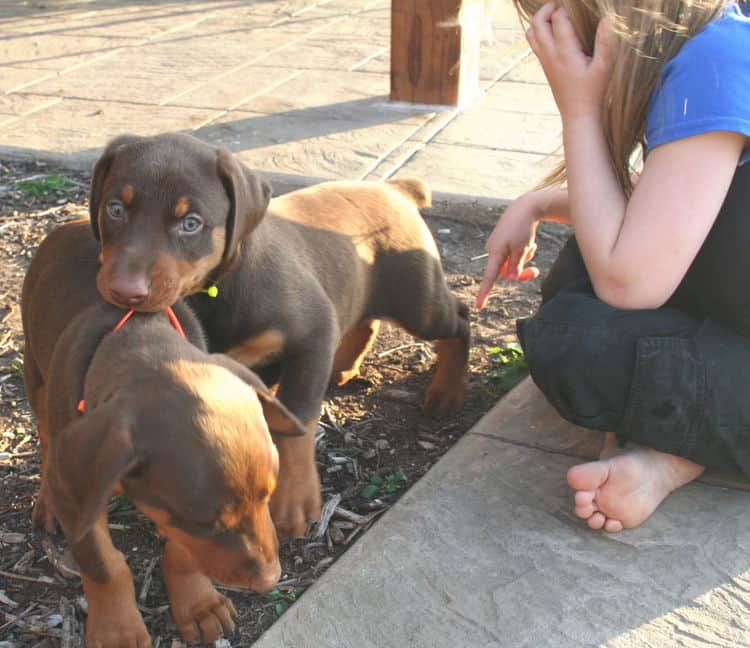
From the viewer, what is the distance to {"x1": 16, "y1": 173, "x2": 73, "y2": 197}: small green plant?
5.59m

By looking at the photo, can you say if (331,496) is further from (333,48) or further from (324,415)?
(333,48)

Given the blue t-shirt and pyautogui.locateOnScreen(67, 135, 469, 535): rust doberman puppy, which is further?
pyautogui.locateOnScreen(67, 135, 469, 535): rust doberman puppy

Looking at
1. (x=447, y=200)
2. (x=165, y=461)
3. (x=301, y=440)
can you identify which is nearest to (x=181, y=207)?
(x=301, y=440)

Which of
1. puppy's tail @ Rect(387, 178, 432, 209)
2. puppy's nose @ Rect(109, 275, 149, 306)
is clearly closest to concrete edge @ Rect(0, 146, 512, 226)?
puppy's tail @ Rect(387, 178, 432, 209)

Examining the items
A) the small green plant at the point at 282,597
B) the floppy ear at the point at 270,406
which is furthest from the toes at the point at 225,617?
the floppy ear at the point at 270,406

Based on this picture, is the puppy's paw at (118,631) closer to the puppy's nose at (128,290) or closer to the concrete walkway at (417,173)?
the concrete walkway at (417,173)

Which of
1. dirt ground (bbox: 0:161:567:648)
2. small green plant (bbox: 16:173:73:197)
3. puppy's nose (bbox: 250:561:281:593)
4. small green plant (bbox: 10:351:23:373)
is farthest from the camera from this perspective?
small green plant (bbox: 16:173:73:197)

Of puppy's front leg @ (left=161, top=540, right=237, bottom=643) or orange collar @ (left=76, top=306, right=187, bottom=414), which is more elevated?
orange collar @ (left=76, top=306, right=187, bottom=414)

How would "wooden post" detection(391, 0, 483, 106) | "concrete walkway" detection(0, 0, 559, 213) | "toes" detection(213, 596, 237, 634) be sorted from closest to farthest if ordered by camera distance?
1. "toes" detection(213, 596, 237, 634)
2. "concrete walkway" detection(0, 0, 559, 213)
3. "wooden post" detection(391, 0, 483, 106)

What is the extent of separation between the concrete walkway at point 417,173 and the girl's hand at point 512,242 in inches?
16.5

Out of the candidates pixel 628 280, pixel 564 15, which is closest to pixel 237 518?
pixel 628 280

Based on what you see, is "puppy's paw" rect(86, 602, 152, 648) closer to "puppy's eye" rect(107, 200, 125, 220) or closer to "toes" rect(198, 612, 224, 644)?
"toes" rect(198, 612, 224, 644)

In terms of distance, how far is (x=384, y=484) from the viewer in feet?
11.2

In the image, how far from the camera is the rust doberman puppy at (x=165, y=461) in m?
2.19
